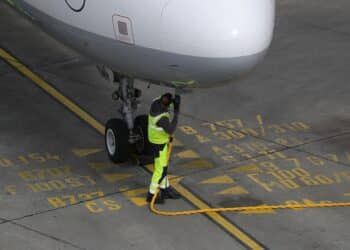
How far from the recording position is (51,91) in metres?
15.6

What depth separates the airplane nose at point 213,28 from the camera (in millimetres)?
9609

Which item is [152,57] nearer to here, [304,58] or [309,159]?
[309,159]

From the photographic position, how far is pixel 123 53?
1048cm

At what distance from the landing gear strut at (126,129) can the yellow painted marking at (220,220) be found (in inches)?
35.8

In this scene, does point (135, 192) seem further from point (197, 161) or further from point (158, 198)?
point (197, 161)

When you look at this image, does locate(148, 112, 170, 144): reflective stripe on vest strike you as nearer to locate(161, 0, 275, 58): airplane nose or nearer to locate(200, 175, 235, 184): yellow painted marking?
locate(200, 175, 235, 184): yellow painted marking

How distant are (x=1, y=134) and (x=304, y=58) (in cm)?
732

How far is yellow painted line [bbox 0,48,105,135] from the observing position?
14087 millimetres

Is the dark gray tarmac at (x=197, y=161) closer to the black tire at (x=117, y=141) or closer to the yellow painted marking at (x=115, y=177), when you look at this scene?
the yellow painted marking at (x=115, y=177)

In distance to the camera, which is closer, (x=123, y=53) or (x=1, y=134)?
(x=123, y=53)

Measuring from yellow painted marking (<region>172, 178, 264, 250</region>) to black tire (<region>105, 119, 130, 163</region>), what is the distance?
0.95 metres

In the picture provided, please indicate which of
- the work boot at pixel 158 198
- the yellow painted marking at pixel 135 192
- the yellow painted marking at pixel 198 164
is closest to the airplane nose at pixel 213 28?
the work boot at pixel 158 198

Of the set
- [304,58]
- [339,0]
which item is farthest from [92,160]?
[339,0]

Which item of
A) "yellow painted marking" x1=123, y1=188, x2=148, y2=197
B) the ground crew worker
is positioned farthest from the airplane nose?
"yellow painted marking" x1=123, y1=188, x2=148, y2=197
